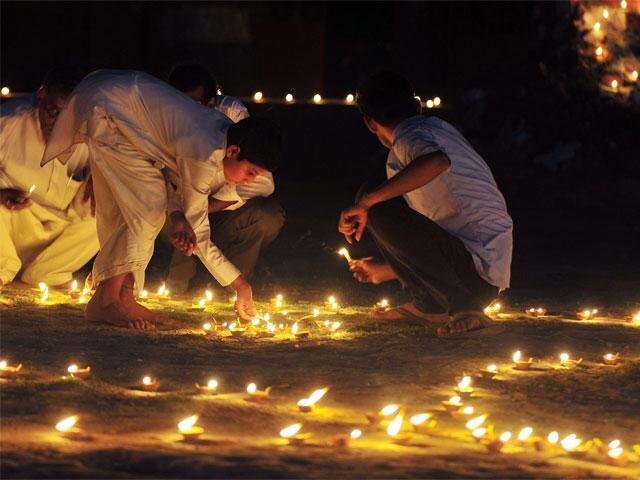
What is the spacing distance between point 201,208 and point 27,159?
5.02ft

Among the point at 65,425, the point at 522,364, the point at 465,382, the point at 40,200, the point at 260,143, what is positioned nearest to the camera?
the point at 65,425

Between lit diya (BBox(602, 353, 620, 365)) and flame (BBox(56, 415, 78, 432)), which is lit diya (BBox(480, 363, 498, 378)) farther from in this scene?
flame (BBox(56, 415, 78, 432))

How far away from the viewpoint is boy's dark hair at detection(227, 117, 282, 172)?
577 cm

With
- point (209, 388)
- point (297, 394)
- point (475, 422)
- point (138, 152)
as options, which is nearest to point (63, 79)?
point (138, 152)

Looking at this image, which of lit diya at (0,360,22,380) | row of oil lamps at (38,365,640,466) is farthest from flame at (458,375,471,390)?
lit diya at (0,360,22,380)

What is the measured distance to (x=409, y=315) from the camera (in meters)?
6.57

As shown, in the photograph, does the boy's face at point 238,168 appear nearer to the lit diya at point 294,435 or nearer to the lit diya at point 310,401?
the lit diya at point 310,401

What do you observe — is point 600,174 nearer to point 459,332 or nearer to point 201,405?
point 459,332

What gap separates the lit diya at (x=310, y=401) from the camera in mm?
4598

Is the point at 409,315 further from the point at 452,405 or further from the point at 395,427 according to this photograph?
the point at 395,427

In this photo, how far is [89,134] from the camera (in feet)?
20.2

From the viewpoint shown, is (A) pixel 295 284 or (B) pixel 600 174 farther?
(B) pixel 600 174

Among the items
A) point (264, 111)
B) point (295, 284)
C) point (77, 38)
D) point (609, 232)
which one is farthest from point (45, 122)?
point (77, 38)

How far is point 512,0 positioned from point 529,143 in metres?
2.68
